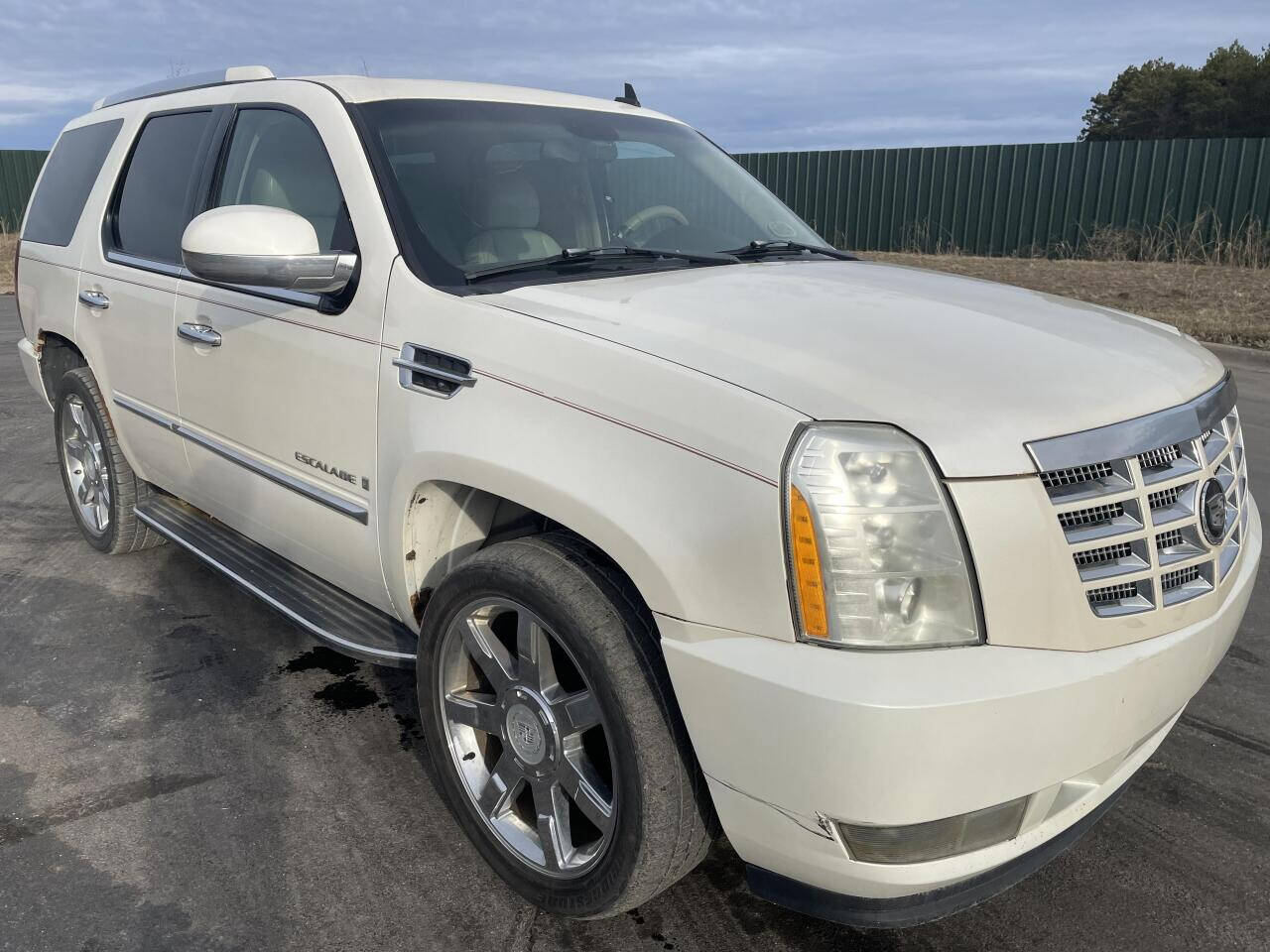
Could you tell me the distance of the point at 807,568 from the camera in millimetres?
1838

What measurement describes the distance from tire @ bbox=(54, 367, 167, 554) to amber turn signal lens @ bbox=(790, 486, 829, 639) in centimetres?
358

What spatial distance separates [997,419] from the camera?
1905 mm

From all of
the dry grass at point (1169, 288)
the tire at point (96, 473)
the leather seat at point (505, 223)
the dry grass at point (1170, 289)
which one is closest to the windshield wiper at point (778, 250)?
the leather seat at point (505, 223)

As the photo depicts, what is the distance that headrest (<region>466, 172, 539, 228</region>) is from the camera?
2967mm

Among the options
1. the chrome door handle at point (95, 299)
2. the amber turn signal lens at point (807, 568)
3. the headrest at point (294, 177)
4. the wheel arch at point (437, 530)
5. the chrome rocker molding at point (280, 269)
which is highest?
the headrest at point (294, 177)

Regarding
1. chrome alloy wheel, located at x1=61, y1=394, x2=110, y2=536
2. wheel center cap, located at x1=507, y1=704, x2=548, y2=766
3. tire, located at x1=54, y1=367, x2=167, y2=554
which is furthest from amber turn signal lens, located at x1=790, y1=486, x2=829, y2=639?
chrome alloy wheel, located at x1=61, y1=394, x2=110, y2=536

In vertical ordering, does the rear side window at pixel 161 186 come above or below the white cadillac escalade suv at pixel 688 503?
above

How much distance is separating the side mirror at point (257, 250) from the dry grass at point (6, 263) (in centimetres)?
1614

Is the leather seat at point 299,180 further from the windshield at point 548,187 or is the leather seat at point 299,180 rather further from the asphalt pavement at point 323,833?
the asphalt pavement at point 323,833

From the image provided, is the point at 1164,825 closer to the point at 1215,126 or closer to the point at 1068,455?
the point at 1068,455

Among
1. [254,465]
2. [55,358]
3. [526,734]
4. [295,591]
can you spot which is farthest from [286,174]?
[55,358]

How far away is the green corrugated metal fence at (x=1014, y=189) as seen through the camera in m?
18.1

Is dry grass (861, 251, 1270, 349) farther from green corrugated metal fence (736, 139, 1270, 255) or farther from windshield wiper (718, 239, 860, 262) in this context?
windshield wiper (718, 239, 860, 262)

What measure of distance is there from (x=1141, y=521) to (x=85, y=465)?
15.0ft
